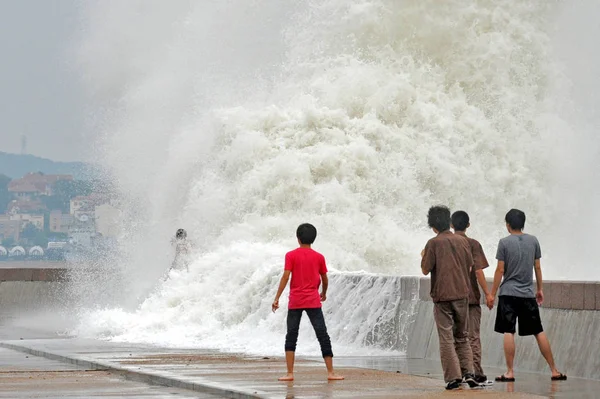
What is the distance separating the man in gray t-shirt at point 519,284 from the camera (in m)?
12.2

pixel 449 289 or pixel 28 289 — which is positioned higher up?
pixel 28 289

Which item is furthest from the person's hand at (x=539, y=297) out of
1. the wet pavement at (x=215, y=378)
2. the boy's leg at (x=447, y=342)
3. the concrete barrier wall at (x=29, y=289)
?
the concrete barrier wall at (x=29, y=289)

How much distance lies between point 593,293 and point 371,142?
15.7m

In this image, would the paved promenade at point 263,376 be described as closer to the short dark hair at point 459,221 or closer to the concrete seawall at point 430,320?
the concrete seawall at point 430,320

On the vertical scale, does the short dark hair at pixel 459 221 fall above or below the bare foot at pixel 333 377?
above

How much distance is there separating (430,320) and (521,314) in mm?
3743

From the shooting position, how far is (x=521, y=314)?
1228 cm

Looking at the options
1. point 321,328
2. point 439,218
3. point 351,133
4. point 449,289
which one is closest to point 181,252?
point 351,133

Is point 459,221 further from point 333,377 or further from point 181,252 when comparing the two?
point 181,252

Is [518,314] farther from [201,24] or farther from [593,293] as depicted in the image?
[201,24]

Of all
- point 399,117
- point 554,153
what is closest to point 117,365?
point 399,117

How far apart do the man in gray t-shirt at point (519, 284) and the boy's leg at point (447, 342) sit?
0.65m

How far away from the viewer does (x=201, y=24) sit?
34.8 m

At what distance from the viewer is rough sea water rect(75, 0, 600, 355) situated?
2656 centimetres
